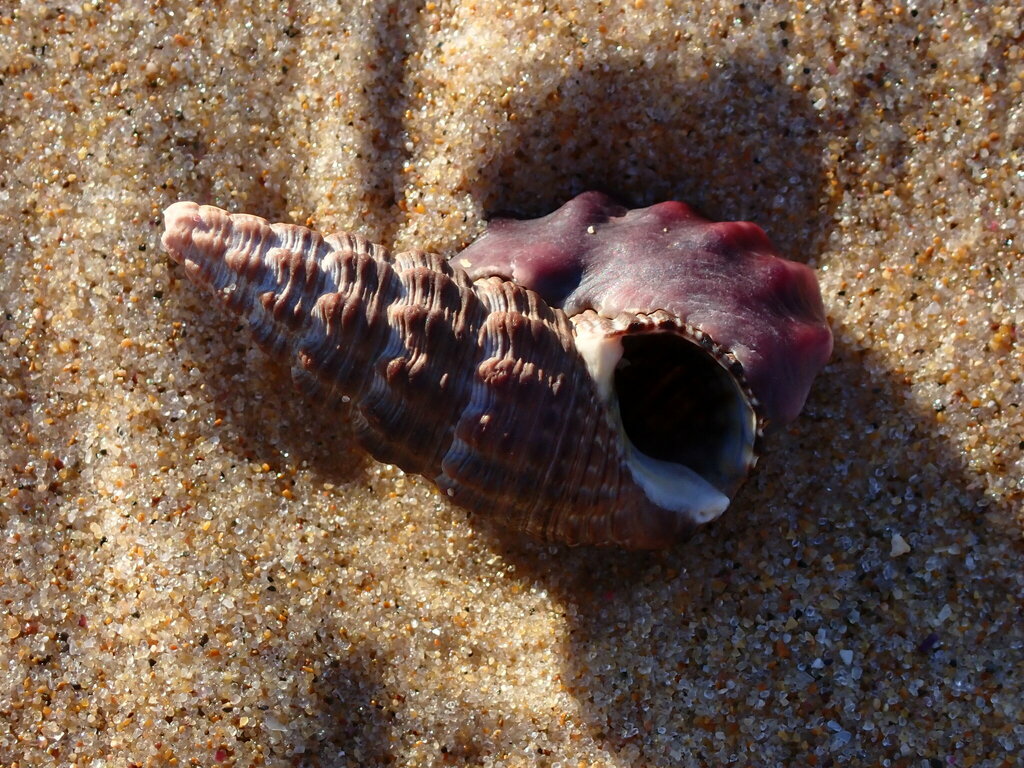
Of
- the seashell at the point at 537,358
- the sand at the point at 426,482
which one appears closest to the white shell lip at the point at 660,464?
the seashell at the point at 537,358

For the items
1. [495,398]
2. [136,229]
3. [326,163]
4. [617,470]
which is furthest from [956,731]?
[136,229]

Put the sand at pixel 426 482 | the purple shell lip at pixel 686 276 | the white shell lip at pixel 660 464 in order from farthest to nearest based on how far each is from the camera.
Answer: the sand at pixel 426 482
the purple shell lip at pixel 686 276
the white shell lip at pixel 660 464

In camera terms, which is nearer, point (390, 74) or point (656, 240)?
point (656, 240)

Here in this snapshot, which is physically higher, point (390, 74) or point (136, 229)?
point (390, 74)

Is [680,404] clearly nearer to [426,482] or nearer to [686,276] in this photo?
[686,276]

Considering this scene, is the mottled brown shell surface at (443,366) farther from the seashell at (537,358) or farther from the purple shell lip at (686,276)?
the purple shell lip at (686,276)

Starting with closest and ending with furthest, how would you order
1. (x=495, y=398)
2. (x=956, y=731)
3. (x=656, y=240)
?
(x=495, y=398)
(x=956, y=731)
(x=656, y=240)

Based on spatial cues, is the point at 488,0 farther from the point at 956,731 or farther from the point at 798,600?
the point at 956,731

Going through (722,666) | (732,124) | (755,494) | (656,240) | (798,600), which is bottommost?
(722,666)
